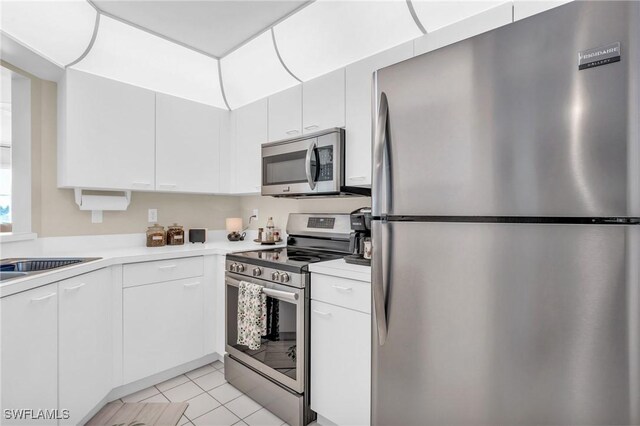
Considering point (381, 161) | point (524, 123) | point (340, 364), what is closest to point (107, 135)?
point (381, 161)

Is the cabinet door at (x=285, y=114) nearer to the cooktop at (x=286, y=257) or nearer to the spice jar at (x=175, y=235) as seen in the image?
the cooktop at (x=286, y=257)

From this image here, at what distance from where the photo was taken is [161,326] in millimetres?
2170

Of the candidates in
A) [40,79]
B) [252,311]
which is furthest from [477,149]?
[40,79]

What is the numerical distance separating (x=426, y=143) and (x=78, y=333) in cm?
195

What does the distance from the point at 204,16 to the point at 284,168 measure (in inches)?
42.0

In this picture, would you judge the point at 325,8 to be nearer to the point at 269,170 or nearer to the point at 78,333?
the point at 269,170

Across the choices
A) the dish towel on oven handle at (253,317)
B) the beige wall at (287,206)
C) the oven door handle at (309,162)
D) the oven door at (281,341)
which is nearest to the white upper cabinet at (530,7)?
the oven door handle at (309,162)

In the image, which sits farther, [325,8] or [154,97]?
[154,97]

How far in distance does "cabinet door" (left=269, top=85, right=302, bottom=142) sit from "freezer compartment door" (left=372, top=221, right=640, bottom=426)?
1.37 metres

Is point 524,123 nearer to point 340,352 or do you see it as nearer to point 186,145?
point 340,352

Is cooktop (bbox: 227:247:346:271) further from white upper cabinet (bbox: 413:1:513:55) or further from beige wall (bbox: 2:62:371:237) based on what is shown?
white upper cabinet (bbox: 413:1:513:55)

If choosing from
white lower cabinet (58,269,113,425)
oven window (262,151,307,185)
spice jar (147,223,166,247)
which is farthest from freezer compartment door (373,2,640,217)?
spice jar (147,223,166,247)

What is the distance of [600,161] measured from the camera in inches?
30.5

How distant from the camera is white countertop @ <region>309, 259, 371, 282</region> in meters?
1.52
